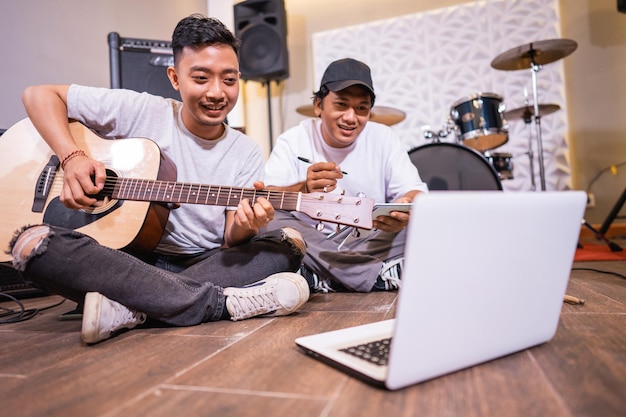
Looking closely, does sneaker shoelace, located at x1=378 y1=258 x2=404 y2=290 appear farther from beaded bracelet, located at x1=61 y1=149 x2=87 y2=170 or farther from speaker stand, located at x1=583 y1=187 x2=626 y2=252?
speaker stand, located at x1=583 y1=187 x2=626 y2=252

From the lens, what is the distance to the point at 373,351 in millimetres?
776

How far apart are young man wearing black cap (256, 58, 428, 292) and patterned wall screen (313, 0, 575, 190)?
193 centimetres

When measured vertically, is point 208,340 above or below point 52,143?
below

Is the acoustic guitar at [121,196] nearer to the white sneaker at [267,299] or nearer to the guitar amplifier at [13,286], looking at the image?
the white sneaker at [267,299]

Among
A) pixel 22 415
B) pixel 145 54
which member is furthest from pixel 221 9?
pixel 22 415

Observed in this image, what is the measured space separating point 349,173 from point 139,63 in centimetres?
113

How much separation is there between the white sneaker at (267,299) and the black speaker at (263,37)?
2.81m

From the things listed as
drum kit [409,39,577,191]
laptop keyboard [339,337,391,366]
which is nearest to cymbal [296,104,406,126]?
drum kit [409,39,577,191]

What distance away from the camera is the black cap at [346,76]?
5.73 feet

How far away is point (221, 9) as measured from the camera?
4082 mm

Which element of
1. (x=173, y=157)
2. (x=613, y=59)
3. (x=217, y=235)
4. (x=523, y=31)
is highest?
(x=523, y=31)

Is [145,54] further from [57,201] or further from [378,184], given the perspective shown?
[378,184]

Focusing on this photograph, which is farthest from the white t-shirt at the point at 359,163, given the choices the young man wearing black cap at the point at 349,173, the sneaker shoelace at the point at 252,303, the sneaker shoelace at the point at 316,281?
the sneaker shoelace at the point at 252,303

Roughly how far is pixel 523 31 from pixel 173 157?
334cm
